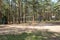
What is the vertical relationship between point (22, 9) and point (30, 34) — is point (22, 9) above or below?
above

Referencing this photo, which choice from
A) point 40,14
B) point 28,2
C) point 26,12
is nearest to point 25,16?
point 26,12

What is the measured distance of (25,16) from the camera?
98.6ft

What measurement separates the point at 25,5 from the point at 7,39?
69.7 ft

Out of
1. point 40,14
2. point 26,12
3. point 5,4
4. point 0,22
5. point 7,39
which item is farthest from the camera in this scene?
point 40,14

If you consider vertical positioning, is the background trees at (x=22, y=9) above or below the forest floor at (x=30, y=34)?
above

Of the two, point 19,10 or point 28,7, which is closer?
Result: point 19,10

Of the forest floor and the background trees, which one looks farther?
the background trees

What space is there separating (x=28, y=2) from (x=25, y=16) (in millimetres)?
2945

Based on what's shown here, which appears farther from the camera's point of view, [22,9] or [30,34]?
[22,9]

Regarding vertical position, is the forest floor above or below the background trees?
below

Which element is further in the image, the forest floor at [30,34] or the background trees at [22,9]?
the background trees at [22,9]

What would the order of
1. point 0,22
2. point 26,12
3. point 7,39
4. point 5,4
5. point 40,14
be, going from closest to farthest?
point 7,39 → point 0,22 → point 5,4 → point 26,12 → point 40,14

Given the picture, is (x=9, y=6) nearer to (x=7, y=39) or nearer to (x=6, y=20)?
(x=6, y=20)

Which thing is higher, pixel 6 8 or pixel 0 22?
pixel 6 8
